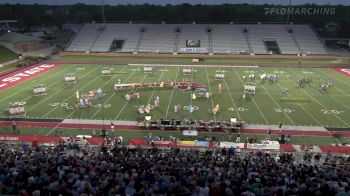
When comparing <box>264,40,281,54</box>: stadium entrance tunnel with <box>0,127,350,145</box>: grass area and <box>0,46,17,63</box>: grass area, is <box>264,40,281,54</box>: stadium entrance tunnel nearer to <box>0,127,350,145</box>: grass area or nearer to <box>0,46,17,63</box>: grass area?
<box>0,127,350,145</box>: grass area

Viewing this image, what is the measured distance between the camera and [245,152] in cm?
2044

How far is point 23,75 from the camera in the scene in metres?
43.8

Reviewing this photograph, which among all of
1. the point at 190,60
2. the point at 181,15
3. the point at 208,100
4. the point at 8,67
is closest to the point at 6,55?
the point at 8,67

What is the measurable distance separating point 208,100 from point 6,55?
3702cm

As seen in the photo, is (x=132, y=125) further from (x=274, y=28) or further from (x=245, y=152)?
(x=274, y=28)

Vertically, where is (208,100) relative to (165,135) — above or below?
above

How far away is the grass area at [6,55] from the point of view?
172 ft

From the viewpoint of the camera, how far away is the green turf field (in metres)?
28.2

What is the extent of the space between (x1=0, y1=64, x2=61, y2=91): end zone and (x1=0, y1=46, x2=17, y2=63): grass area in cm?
573

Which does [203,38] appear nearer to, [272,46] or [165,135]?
[272,46]

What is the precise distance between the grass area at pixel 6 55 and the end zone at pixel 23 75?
5727 mm

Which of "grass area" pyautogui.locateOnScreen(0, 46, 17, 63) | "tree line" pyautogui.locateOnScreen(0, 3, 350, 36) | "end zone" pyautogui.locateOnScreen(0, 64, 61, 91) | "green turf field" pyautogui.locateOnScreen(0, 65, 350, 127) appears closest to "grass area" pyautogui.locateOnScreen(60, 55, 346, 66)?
"grass area" pyautogui.locateOnScreen(0, 46, 17, 63)

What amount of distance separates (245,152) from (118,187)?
36.4 feet

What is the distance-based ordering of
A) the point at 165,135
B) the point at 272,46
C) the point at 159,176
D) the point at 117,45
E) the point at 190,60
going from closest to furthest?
1. the point at 159,176
2. the point at 165,135
3. the point at 190,60
4. the point at 272,46
5. the point at 117,45
